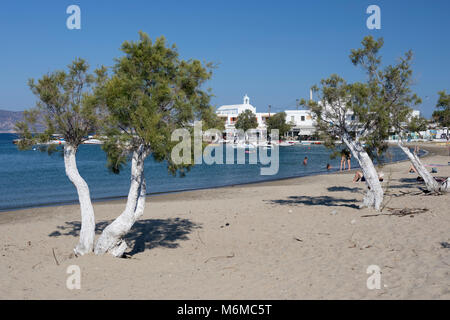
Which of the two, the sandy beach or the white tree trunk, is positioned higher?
the white tree trunk

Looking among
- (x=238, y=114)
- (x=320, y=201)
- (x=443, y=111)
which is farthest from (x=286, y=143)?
(x=320, y=201)

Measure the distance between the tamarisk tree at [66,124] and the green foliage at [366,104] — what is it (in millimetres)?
8099

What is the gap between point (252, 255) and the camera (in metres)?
10.2

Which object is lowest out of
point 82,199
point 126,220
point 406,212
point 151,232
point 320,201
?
point 151,232

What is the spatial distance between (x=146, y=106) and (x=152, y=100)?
19 cm

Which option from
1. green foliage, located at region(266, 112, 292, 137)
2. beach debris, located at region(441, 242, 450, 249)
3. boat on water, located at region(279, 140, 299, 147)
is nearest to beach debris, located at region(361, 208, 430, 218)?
beach debris, located at region(441, 242, 450, 249)

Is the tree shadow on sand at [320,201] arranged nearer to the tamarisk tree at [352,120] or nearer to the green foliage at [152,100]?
the tamarisk tree at [352,120]

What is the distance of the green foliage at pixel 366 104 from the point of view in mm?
13383

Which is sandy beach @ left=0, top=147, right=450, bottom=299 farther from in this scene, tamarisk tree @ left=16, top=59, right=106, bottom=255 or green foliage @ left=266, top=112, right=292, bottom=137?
green foliage @ left=266, top=112, right=292, bottom=137

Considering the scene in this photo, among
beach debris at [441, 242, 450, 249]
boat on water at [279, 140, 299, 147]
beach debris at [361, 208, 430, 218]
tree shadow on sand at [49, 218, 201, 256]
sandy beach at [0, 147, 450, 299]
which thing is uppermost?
boat on water at [279, 140, 299, 147]

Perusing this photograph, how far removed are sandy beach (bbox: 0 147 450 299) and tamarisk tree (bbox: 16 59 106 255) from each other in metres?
1.04

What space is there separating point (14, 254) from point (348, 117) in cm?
1185

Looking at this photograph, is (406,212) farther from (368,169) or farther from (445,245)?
(445,245)

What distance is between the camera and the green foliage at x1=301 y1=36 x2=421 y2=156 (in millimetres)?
13383
